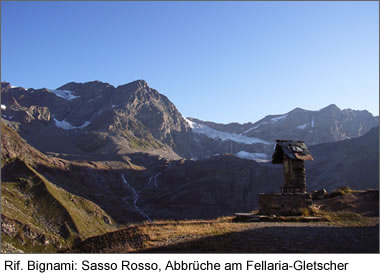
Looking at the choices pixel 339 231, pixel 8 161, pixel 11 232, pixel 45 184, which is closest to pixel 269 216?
pixel 339 231

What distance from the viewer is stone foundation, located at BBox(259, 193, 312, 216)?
86.9 ft

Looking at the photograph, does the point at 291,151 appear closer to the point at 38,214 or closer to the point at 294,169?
the point at 294,169

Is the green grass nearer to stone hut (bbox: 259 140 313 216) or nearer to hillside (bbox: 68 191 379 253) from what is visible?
stone hut (bbox: 259 140 313 216)

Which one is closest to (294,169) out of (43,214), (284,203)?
(284,203)

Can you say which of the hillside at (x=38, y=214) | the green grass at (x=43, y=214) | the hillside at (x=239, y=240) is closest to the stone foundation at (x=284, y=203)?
the hillside at (x=239, y=240)

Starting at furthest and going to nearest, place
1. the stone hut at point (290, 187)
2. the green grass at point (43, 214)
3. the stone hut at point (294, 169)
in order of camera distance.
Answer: the green grass at point (43, 214), the stone hut at point (294, 169), the stone hut at point (290, 187)

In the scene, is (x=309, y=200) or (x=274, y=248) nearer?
(x=274, y=248)

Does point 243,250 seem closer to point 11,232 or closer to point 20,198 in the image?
point 11,232

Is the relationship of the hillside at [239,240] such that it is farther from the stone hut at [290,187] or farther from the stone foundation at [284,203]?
the stone hut at [290,187]

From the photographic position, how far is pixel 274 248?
48.1 feet

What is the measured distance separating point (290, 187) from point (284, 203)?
3719mm

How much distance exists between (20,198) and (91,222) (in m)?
33.4

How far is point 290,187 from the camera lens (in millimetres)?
30031

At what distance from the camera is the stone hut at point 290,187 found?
1049 inches
